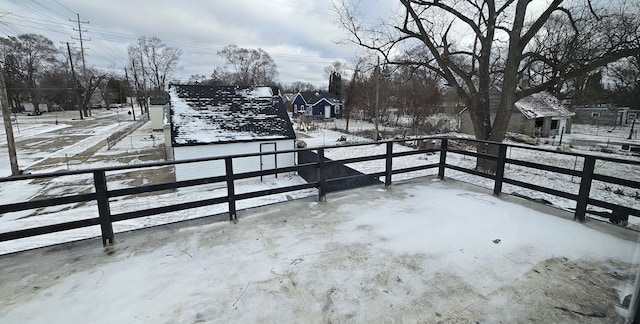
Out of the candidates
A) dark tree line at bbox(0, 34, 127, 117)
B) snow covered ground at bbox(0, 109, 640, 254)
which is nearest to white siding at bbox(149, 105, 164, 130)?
snow covered ground at bbox(0, 109, 640, 254)

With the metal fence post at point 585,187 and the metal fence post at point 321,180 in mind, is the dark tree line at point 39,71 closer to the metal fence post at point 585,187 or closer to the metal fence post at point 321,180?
the metal fence post at point 321,180

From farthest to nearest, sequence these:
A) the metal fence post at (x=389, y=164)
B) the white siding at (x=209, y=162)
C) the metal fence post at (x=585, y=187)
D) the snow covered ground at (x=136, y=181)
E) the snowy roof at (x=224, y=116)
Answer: the snowy roof at (x=224, y=116) < the white siding at (x=209, y=162) < the snow covered ground at (x=136, y=181) < the metal fence post at (x=389, y=164) < the metal fence post at (x=585, y=187)

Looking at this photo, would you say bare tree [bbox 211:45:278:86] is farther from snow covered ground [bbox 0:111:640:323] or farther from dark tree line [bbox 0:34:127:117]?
snow covered ground [bbox 0:111:640:323]

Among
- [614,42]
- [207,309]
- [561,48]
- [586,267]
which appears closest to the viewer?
[207,309]

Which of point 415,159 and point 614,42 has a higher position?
point 614,42

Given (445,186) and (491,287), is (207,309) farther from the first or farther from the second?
(445,186)

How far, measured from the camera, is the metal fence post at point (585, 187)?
3692 millimetres

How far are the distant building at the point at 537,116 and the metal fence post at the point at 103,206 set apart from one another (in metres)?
26.2

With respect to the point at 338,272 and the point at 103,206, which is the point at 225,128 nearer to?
the point at 103,206

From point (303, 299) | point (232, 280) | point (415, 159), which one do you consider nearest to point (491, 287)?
point (303, 299)

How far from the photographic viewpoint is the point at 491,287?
8.18 feet

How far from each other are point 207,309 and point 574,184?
1339 cm

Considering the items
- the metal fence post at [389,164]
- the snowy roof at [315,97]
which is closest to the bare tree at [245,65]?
the snowy roof at [315,97]

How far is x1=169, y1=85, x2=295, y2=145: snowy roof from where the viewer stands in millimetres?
13805
